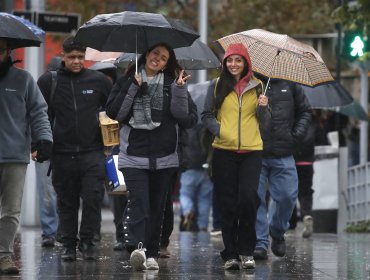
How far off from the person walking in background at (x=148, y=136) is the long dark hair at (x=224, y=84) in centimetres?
33

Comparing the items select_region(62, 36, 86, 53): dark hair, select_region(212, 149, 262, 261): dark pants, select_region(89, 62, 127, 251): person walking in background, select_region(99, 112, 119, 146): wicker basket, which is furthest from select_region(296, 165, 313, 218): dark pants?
select_region(212, 149, 262, 261): dark pants

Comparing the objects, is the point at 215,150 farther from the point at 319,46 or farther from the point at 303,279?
the point at 319,46

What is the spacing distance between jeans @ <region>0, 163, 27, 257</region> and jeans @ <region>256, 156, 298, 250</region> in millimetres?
2655

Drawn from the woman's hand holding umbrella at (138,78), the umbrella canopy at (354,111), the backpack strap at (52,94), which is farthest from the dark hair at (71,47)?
the umbrella canopy at (354,111)

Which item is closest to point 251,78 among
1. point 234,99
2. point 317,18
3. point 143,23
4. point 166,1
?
point 234,99

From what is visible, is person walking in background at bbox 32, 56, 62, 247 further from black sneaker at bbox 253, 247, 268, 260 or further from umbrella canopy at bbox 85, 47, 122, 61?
black sneaker at bbox 253, 247, 268, 260

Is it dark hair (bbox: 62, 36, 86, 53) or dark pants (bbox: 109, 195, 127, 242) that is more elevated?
dark hair (bbox: 62, 36, 86, 53)

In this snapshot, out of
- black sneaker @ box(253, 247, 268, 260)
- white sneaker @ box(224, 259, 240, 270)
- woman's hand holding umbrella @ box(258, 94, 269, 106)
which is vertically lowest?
black sneaker @ box(253, 247, 268, 260)

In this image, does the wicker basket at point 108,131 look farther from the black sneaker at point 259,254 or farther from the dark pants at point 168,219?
the black sneaker at point 259,254

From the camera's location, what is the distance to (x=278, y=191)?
12.3m

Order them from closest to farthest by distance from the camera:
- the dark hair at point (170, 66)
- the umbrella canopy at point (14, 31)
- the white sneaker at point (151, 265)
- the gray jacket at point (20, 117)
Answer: the umbrella canopy at point (14, 31) → the gray jacket at point (20, 117) → the white sneaker at point (151, 265) → the dark hair at point (170, 66)

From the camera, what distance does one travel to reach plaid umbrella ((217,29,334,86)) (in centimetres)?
1152

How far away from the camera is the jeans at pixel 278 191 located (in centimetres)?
1221

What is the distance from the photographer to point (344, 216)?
65.0ft
